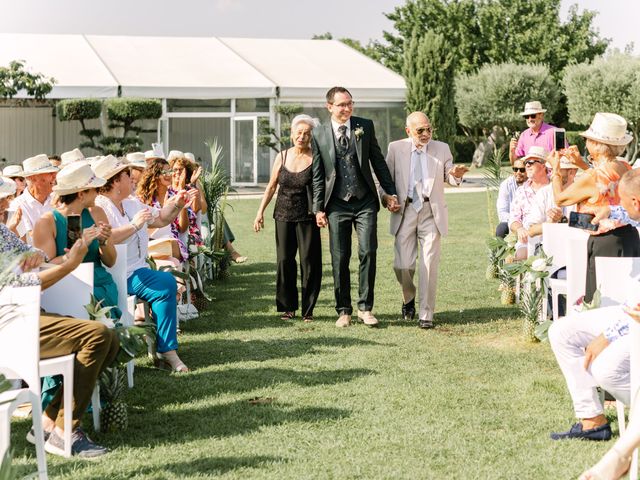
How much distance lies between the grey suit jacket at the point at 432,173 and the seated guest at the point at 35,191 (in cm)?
306

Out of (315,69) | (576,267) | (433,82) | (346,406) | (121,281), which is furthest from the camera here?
(433,82)

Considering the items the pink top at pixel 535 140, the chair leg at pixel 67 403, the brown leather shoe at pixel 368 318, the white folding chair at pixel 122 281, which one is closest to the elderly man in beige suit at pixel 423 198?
the brown leather shoe at pixel 368 318

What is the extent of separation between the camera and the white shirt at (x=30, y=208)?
8.31 m

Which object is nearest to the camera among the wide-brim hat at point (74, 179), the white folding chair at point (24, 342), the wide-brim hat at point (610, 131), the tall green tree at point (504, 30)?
the white folding chair at point (24, 342)

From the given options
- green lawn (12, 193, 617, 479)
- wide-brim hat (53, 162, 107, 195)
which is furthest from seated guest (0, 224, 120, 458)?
wide-brim hat (53, 162, 107, 195)

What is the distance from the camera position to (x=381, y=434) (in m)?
5.43

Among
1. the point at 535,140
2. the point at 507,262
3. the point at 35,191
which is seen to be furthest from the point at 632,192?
the point at 535,140

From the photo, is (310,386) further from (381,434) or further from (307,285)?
(307,285)

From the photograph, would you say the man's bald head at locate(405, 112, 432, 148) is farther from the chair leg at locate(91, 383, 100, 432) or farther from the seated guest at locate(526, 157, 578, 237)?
the chair leg at locate(91, 383, 100, 432)

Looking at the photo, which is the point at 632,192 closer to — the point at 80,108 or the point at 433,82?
the point at 80,108

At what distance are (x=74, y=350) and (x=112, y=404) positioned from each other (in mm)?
526

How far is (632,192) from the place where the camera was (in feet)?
15.5

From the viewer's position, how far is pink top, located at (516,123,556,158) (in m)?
12.0

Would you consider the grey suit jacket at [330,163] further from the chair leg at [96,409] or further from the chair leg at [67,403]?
the chair leg at [67,403]
